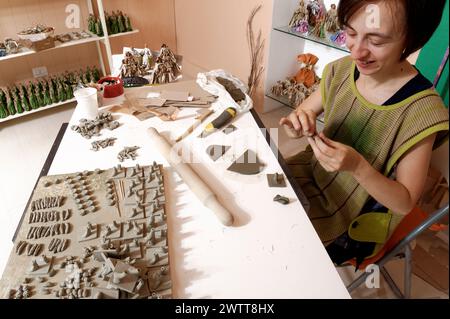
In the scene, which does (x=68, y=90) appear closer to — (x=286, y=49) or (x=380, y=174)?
(x=286, y=49)

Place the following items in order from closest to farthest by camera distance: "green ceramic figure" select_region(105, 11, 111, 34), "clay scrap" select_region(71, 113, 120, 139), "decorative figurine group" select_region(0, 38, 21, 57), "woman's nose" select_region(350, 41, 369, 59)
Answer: "woman's nose" select_region(350, 41, 369, 59) → "clay scrap" select_region(71, 113, 120, 139) → "decorative figurine group" select_region(0, 38, 21, 57) → "green ceramic figure" select_region(105, 11, 111, 34)

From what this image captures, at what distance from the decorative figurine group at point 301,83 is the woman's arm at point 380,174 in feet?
4.98

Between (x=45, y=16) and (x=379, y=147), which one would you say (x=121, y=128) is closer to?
(x=379, y=147)

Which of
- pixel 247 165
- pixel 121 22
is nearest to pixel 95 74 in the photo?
pixel 121 22

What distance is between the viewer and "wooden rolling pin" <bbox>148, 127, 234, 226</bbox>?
0.73 metres

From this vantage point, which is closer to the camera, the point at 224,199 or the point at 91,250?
the point at 91,250

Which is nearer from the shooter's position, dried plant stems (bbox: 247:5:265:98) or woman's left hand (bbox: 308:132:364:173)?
woman's left hand (bbox: 308:132:364:173)

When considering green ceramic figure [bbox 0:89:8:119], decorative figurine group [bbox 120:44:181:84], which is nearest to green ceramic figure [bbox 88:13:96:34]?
green ceramic figure [bbox 0:89:8:119]

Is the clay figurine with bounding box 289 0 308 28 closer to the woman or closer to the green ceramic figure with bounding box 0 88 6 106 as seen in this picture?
the woman

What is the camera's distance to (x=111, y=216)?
736 mm

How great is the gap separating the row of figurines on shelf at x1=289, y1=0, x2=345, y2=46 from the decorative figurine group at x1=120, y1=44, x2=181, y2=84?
3.32 ft

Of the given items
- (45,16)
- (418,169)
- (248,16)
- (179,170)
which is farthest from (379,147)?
(45,16)

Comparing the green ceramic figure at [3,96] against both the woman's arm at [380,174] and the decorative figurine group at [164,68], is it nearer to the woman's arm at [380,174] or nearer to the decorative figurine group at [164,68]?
the decorative figurine group at [164,68]
